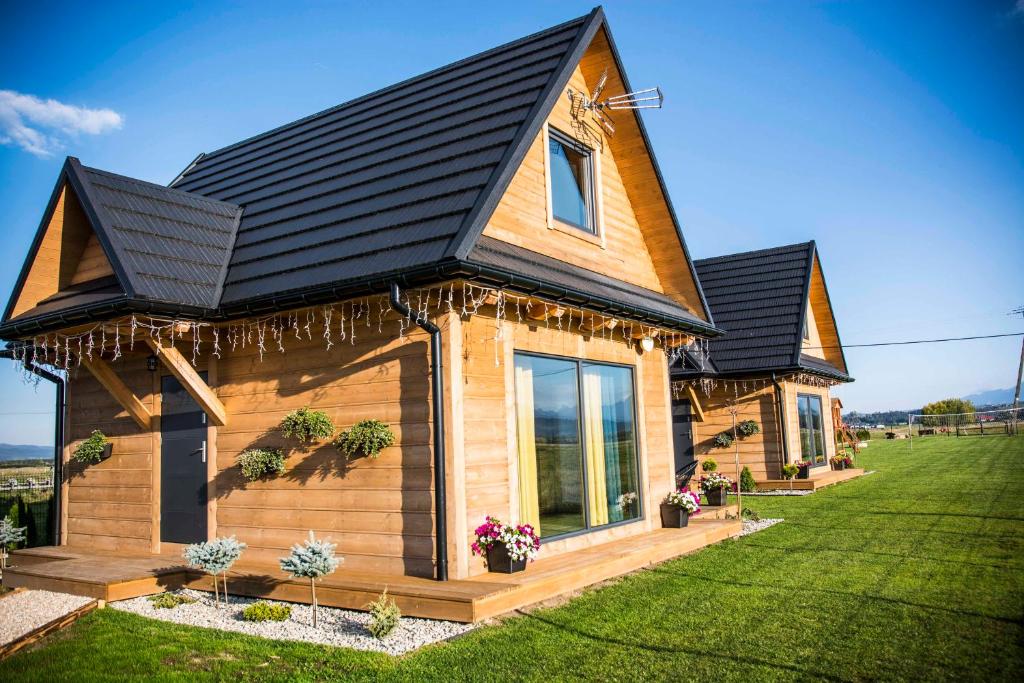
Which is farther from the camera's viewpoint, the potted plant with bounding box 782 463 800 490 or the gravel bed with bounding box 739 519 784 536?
the potted plant with bounding box 782 463 800 490

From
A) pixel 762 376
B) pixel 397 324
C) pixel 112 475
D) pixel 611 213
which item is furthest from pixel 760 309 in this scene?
pixel 112 475

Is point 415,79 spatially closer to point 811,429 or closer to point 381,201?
point 381,201

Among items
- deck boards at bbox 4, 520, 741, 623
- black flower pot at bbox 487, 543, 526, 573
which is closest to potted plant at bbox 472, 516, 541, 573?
black flower pot at bbox 487, 543, 526, 573

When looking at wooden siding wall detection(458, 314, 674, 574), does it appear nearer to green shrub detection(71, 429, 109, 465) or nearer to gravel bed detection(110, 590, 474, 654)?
gravel bed detection(110, 590, 474, 654)

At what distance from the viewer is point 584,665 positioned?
4348 mm

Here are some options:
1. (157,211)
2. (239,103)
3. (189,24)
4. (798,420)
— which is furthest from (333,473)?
(798,420)

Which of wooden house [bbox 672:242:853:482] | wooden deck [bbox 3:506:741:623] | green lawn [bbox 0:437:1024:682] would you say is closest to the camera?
green lawn [bbox 0:437:1024:682]

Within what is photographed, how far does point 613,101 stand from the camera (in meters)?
9.00

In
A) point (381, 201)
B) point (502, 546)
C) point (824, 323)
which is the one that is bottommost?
point (502, 546)

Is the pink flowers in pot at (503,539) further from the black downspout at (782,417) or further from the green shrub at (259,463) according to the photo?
the black downspout at (782,417)

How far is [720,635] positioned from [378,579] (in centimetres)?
281

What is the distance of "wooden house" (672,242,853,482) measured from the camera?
51.6 ft

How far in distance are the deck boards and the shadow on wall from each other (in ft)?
1.04

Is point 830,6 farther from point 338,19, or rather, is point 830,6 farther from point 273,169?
point 273,169
